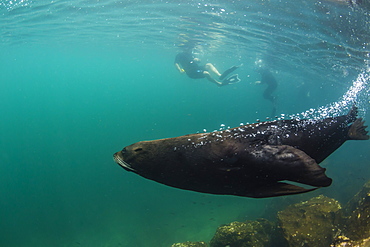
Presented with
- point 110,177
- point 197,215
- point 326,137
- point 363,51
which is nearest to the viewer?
point 326,137

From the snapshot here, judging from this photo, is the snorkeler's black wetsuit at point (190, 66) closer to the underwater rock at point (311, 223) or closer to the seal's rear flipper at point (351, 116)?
the underwater rock at point (311, 223)

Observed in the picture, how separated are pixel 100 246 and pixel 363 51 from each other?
22.9 m

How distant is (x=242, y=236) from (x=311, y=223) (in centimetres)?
210

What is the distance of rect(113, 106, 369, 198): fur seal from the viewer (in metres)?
2.06

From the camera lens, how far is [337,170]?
2225 cm

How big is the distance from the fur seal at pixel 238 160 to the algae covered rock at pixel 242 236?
540 centimetres

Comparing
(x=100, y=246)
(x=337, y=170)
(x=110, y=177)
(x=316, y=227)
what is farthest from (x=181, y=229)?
(x=337, y=170)

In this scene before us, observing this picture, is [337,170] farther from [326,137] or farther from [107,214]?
[326,137]

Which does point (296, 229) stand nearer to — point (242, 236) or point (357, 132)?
point (242, 236)

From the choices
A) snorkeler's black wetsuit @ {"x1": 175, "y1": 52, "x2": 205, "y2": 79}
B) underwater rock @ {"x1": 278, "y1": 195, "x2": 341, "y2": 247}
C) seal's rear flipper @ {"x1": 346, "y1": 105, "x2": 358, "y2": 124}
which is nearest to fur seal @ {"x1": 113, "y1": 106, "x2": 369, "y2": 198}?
seal's rear flipper @ {"x1": 346, "y1": 105, "x2": 358, "y2": 124}

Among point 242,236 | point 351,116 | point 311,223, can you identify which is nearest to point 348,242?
point 351,116

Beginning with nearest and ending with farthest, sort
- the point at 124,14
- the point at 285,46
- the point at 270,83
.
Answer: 1. the point at 124,14
2. the point at 285,46
3. the point at 270,83

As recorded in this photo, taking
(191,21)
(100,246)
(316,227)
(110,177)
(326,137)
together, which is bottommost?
(110,177)

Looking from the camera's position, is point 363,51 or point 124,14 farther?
point 124,14
